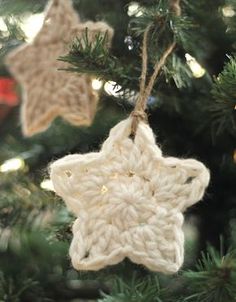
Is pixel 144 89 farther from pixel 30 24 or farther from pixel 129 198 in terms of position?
pixel 30 24

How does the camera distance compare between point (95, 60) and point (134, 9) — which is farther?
point (134, 9)

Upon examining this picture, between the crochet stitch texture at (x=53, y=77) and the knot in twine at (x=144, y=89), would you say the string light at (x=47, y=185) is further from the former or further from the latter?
the knot in twine at (x=144, y=89)

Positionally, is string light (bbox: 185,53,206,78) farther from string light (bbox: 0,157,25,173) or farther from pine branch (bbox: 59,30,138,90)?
string light (bbox: 0,157,25,173)

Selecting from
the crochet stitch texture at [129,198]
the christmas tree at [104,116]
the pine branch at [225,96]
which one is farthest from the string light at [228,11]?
the crochet stitch texture at [129,198]

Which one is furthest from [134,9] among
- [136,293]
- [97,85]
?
[136,293]

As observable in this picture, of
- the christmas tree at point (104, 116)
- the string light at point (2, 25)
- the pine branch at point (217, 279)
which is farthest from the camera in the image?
the string light at point (2, 25)

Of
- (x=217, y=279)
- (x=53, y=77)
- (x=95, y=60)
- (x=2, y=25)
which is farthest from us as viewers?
(x=2, y=25)

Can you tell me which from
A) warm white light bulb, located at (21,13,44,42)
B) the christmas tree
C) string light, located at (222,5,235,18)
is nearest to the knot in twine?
the christmas tree
